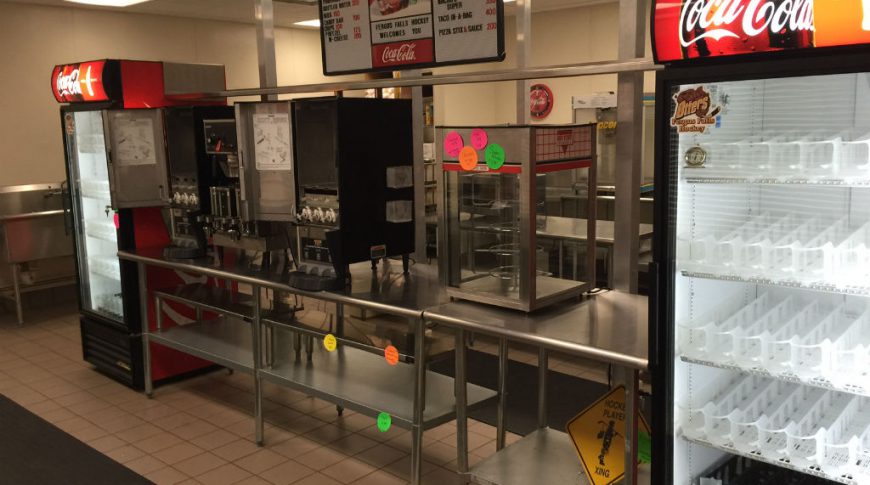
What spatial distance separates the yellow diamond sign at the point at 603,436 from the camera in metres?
2.80

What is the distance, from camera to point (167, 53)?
26.1 feet

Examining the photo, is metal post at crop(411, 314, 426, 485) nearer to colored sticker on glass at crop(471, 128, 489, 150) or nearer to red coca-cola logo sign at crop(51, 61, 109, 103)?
colored sticker on glass at crop(471, 128, 489, 150)

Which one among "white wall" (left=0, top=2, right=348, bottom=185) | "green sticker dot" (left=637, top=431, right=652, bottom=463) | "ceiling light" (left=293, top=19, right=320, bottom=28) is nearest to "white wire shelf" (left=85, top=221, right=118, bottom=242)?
"white wall" (left=0, top=2, right=348, bottom=185)

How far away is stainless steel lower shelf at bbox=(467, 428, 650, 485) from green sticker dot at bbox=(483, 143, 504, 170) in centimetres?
118

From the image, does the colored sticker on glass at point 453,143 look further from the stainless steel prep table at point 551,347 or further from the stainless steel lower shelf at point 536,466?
the stainless steel lower shelf at point 536,466

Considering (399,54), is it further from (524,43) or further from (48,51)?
(48,51)

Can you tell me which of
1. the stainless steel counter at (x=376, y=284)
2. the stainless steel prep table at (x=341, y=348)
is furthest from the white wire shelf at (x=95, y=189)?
the stainless steel counter at (x=376, y=284)

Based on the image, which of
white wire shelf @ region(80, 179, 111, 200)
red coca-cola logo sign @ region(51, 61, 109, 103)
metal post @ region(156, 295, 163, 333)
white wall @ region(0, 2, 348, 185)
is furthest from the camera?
white wall @ region(0, 2, 348, 185)

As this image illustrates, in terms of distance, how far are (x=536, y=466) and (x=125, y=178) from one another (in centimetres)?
341

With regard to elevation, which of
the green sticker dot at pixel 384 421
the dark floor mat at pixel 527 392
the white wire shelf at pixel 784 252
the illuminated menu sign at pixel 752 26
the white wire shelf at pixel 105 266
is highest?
the illuminated menu sign at pixel 752 26

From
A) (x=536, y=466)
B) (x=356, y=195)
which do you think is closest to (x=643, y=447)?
(x=536, y=466)

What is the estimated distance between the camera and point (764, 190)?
250 cm

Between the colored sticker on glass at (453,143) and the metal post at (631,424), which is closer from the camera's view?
the metal post at (631,424)

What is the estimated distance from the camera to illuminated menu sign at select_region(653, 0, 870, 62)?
71.5 inches
